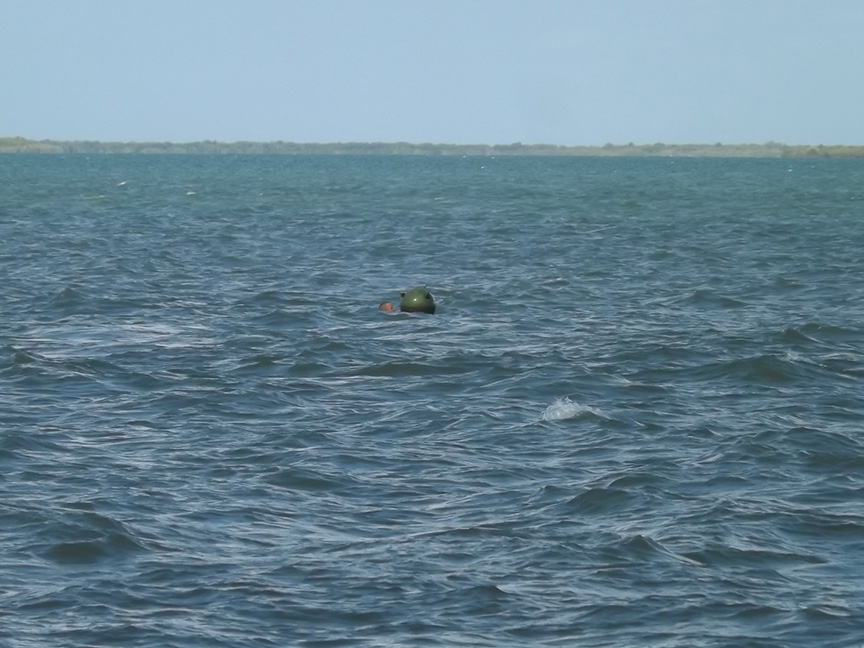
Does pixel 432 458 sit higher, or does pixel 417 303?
pixel 417 303

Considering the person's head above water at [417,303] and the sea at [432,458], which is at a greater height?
the person's head above water at [417,303]

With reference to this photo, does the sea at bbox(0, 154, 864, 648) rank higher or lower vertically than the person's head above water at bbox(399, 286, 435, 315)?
lower

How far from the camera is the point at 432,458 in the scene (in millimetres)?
19156

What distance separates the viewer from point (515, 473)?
18328mm

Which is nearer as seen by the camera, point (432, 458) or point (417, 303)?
point (432, 458)

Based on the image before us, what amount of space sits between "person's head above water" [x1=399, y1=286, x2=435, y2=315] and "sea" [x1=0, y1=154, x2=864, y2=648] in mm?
387

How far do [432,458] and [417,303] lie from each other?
1429 cm

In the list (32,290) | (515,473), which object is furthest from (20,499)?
(32,290)

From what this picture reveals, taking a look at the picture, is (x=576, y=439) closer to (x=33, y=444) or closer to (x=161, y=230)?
Result: (x=33, y=444)

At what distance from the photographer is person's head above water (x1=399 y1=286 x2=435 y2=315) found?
3325 centimetres

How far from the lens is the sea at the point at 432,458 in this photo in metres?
13.3

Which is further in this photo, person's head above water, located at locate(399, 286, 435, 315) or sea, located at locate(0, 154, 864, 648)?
person's head above water, located at locate(399, 286, 435, 315)

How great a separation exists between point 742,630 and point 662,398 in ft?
34.8

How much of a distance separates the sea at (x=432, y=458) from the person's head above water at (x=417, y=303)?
1.27 ft
